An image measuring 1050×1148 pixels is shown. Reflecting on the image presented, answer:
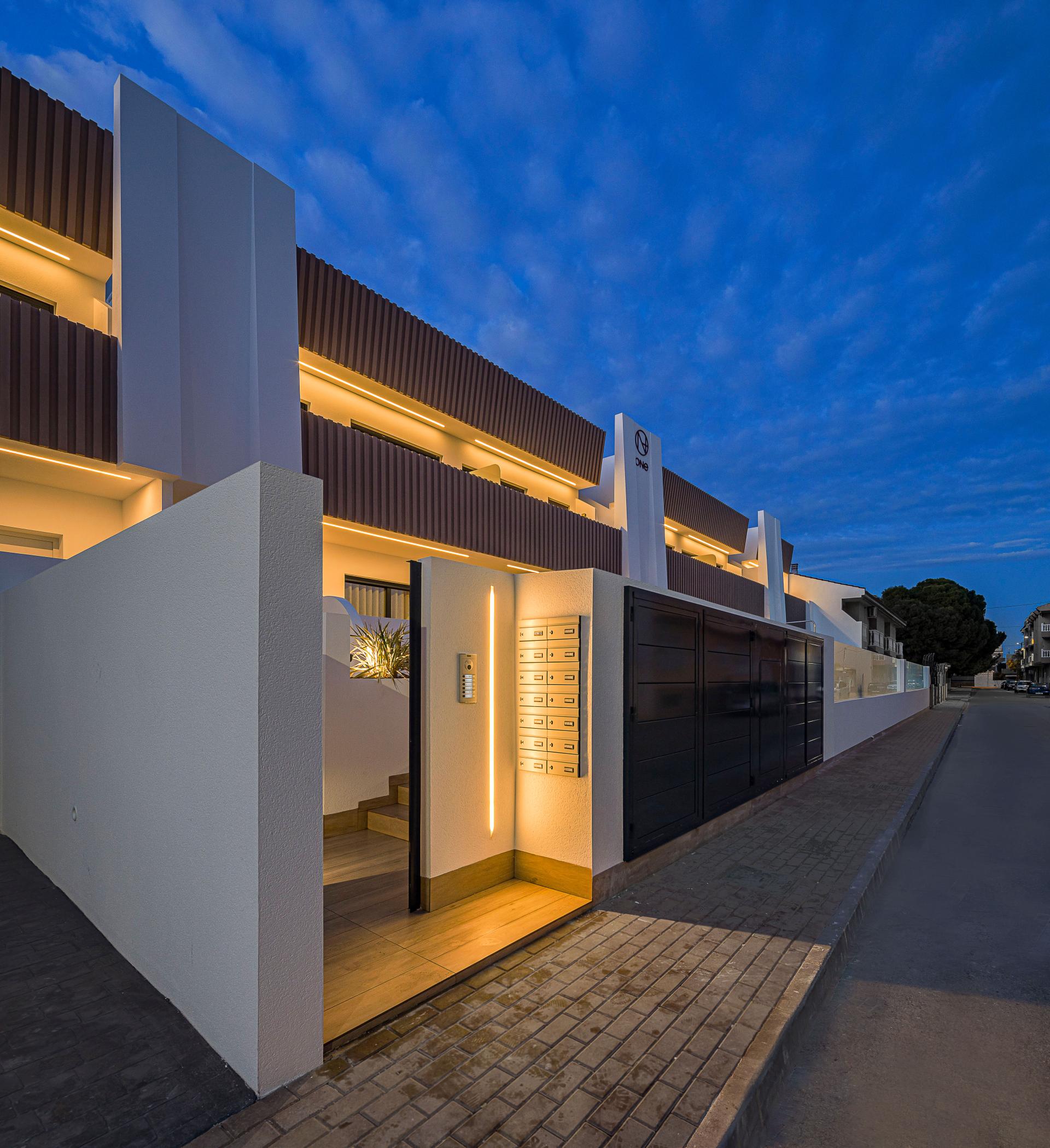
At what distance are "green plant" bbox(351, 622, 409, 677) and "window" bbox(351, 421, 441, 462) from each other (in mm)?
5918

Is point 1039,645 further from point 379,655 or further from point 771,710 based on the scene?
point 379,655

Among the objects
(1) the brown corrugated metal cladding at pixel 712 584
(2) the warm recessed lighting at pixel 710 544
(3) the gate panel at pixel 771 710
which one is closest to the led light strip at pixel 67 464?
(3) the gate panel at pixel 771 710

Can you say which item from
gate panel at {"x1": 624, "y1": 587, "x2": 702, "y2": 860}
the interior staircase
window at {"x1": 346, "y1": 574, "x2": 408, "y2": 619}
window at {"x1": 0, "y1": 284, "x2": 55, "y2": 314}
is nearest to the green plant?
the interior staircase

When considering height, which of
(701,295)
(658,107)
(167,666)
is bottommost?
(167,666)

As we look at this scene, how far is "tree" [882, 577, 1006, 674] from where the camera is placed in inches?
2041

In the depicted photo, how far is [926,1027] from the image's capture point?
11.4 ft

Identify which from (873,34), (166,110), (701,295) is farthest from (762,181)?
(701,295)

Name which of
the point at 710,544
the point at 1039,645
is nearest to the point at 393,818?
the point at 710,544

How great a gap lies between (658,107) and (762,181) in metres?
15.6

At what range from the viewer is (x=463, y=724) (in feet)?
15.9

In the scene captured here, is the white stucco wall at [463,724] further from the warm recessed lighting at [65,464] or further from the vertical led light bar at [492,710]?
the warm recessed lighting at [65,464]

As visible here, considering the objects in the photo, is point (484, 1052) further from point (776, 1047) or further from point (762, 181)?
point (762, 181)

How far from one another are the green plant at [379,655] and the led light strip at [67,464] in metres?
4.35

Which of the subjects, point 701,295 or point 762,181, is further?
point 701,295
